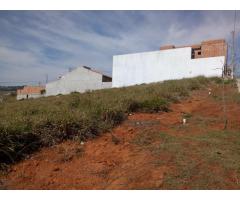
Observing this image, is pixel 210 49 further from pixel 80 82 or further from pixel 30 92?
pixel 30 92

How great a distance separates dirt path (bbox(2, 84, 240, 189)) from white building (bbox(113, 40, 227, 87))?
1922 cm

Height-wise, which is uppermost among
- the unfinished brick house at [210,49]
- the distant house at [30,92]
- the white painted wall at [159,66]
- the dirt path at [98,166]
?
the unfinished brick house at [210,49]

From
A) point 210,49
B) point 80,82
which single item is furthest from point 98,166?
point 80,82

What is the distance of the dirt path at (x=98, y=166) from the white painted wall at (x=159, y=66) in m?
19.2

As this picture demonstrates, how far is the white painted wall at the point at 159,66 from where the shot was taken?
23797 mm

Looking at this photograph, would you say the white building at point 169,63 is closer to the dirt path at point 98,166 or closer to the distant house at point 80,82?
the distant house at point 80,82

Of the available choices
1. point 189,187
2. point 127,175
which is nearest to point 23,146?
point 127,175

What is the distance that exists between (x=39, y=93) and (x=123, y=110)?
34602mm

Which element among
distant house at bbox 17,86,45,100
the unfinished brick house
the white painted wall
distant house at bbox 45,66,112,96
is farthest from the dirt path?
distant house at bbox 17,86,45,100

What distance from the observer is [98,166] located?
4.02m

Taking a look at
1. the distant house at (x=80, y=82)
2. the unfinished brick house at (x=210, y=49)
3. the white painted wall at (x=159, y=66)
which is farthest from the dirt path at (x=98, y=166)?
the distant house at (x=80, y=82)

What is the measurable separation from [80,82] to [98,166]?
29077 mm

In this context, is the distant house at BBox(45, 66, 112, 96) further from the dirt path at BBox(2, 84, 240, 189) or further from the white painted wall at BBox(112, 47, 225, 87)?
the dirt path at BBox(2, 84, 240, 189)

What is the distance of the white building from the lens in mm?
23906
